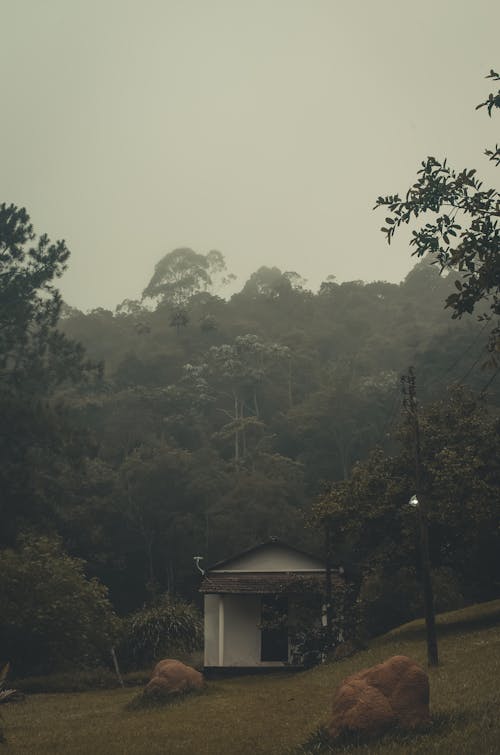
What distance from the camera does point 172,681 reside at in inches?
923

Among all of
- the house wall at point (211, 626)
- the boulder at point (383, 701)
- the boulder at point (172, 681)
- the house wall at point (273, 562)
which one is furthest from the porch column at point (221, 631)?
the boulder at point (383, 701)

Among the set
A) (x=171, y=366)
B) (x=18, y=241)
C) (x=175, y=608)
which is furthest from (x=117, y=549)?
(x=171, y=366)

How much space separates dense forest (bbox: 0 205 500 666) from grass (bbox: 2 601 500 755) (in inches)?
225

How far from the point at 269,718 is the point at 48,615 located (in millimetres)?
17930

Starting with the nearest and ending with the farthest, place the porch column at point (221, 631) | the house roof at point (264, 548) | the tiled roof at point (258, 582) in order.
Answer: the tiled roof at point (258, 582) → the porch column at point (221, 631) → the house roof at point (264, 548)

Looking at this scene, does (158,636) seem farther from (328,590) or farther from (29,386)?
(29,386)

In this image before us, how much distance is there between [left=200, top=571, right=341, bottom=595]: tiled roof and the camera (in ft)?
114

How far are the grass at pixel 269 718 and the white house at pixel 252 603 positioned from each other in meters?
5.88

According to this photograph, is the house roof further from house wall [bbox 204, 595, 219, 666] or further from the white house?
house wall [bbox 204, 595, 219, 666]

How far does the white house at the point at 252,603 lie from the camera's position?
3622 centimetres

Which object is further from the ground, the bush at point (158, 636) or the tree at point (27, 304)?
the tree at point (27, 304)

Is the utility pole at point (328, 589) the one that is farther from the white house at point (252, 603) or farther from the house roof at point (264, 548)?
the house roof at point (264, 548)

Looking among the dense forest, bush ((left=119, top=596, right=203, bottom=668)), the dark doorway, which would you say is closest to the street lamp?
the dense forest

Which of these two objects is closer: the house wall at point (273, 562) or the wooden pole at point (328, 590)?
the wooden pole at point (328, 590)
